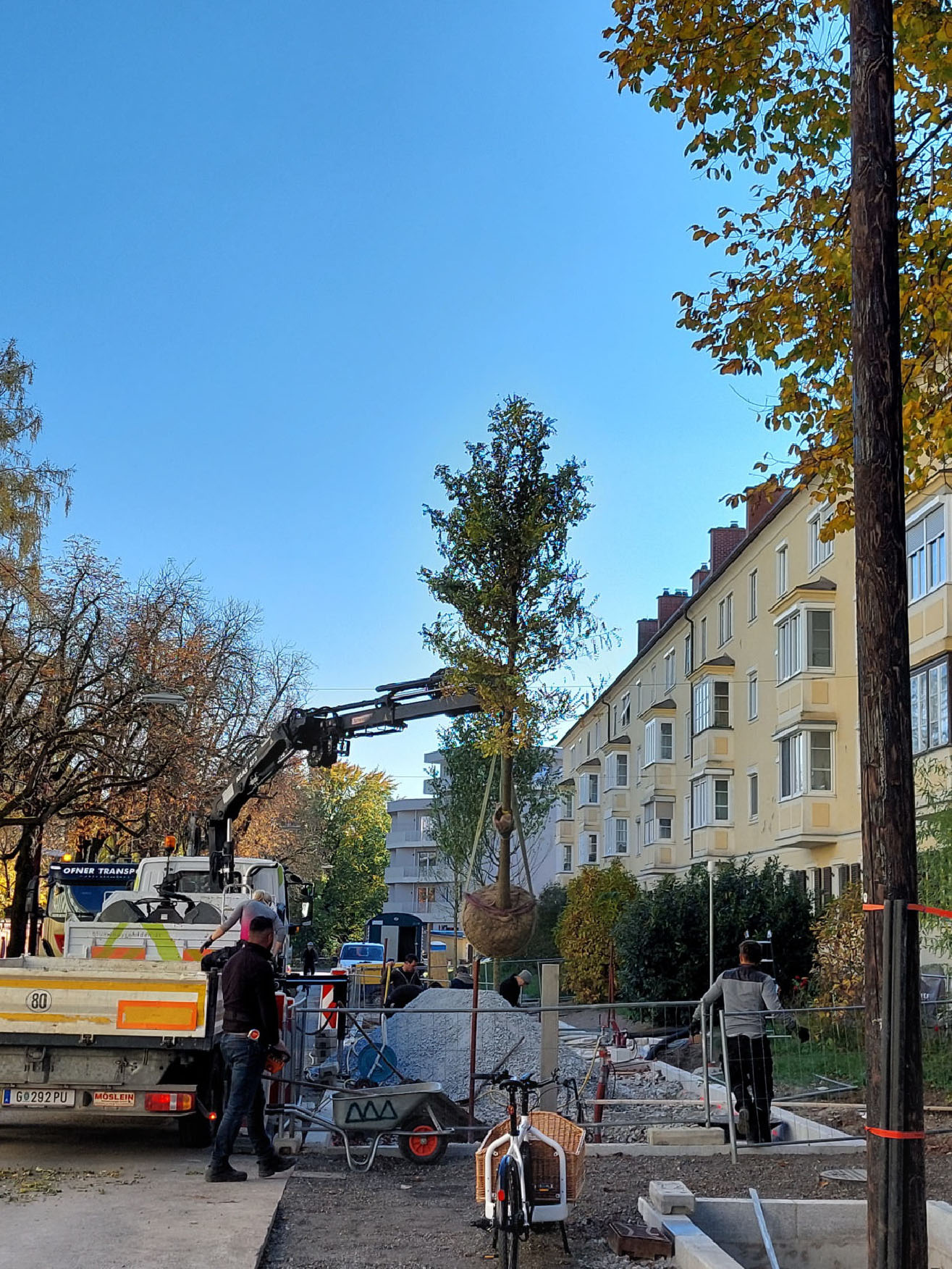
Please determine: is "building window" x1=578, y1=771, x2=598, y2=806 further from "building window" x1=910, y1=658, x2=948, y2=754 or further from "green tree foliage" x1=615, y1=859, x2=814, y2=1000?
"building window" x1=910, y1=658, x2=948, y2=754

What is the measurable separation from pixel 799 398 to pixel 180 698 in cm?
1576

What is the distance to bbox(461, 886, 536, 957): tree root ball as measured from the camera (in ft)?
34.6

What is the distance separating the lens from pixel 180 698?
2427 centimetres

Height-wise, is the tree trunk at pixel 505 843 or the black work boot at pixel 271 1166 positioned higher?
the tree trunk at pixel 505 843

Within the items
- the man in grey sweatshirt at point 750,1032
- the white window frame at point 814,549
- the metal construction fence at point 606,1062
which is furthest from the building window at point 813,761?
the man in grey sweatshirt at point 750,1032

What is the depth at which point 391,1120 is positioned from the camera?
34.9ft

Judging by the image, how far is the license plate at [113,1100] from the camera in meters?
9.90

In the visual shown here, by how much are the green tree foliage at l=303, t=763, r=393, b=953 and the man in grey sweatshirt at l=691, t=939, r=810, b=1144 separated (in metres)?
62.9

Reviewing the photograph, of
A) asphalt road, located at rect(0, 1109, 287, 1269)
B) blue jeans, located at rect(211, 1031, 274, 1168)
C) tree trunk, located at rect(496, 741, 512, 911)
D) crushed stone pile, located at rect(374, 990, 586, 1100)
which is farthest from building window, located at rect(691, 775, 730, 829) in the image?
blue jeans, located at rect(211, 1031, 274, 1168)

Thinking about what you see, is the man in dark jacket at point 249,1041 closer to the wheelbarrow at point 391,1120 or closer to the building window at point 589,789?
the wheelbarrow at point 391,1120

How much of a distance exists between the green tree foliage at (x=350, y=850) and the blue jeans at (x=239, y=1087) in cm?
6453

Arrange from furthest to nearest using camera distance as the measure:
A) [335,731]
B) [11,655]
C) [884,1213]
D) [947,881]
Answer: [11,655] → [335,731] → [947,881] → [884,1213]

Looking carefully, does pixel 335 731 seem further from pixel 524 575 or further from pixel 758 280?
pixel 758 280

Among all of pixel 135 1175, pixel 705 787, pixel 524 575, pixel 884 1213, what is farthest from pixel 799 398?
pixel 705 787
